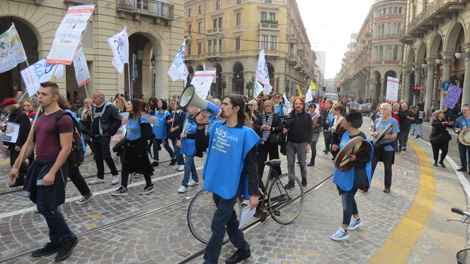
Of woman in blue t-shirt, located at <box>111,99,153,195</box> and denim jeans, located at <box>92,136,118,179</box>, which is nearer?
woman in blue t-shirt, located at <box>111,99,153,195</box>

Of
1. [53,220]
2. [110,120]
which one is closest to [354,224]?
[53,220]

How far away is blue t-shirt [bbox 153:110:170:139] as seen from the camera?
27.7 feet

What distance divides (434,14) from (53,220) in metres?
25.8

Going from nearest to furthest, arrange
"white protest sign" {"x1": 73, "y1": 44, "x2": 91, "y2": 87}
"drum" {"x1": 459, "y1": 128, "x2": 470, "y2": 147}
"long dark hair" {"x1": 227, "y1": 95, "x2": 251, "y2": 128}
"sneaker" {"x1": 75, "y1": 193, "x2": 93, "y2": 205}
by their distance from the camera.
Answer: "long dark hair" {"x1": 227, "y1": 95, "x2": 251, "y2": 128}
"sneaker" {"x1": 75, "y1": 193, "x2": 93, "y2": 205}
"drum" {"x1": 459, "y1": 128, "x2": 470, "y2": 147}
"white protest sign" {"x1": 73, "y1": 44, "x2": 91, "y2": 87}

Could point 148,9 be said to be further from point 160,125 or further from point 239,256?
point 239,256

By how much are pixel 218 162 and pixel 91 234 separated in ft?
7.21

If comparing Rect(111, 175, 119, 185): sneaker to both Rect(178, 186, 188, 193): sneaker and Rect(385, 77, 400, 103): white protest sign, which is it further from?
Rect(385, 77, 400, 103): white protest sign

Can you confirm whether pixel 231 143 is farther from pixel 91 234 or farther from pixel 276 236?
pixel 91 234

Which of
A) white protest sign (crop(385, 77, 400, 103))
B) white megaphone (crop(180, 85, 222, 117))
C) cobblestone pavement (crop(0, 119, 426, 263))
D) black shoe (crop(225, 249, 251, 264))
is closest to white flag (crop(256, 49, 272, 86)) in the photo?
white protest sign (crop(385, 77, 400, 103))

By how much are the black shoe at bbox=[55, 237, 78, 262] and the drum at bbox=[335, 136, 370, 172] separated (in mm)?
3284

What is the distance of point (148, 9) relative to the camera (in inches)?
846

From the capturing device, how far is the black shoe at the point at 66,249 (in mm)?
3525

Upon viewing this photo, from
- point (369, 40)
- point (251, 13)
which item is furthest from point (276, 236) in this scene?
point (369, 40)

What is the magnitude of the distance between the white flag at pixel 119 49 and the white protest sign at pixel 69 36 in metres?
4.04
